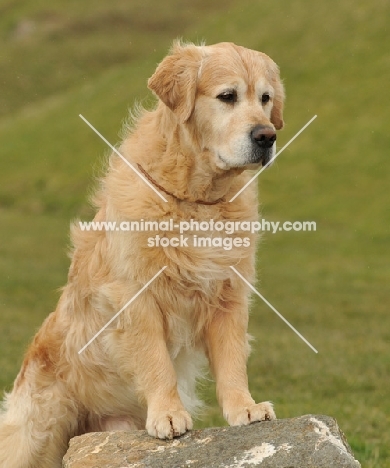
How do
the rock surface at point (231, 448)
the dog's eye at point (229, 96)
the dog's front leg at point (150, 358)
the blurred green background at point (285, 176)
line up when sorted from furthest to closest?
the blurred green background at point (285, 176) → the dog's eye at point (229, 96) → the dog's front leg at point (150, 358) → the rock surface at point (231, 448)

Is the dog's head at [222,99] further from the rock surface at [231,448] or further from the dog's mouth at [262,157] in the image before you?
the rock surface at [231,448]

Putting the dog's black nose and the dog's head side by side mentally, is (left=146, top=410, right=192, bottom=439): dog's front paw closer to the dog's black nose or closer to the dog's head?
the dog's head

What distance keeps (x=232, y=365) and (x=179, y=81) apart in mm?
1670

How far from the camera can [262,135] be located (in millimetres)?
4688

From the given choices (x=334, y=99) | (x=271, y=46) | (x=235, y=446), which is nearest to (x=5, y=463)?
(x=235, y=446)

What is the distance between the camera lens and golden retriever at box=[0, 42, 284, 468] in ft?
15.2

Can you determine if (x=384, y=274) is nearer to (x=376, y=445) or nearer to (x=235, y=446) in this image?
(x=376, y=445)

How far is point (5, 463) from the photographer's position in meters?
5.11

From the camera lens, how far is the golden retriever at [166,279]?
15.2 ft

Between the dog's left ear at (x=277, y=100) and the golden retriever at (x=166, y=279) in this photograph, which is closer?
the golden retriever at (x=166, y=279)

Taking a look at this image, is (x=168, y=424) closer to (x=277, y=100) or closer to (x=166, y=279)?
(x=166, y=279)

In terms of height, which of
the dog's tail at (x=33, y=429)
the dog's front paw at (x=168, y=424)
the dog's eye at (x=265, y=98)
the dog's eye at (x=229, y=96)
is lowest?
the dog's front paw at (x=168, y=424)

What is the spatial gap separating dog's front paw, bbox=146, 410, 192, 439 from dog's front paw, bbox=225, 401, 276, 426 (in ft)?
0.80

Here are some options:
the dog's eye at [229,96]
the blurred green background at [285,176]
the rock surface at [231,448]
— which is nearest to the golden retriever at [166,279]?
the dog's eye at [229,96]
